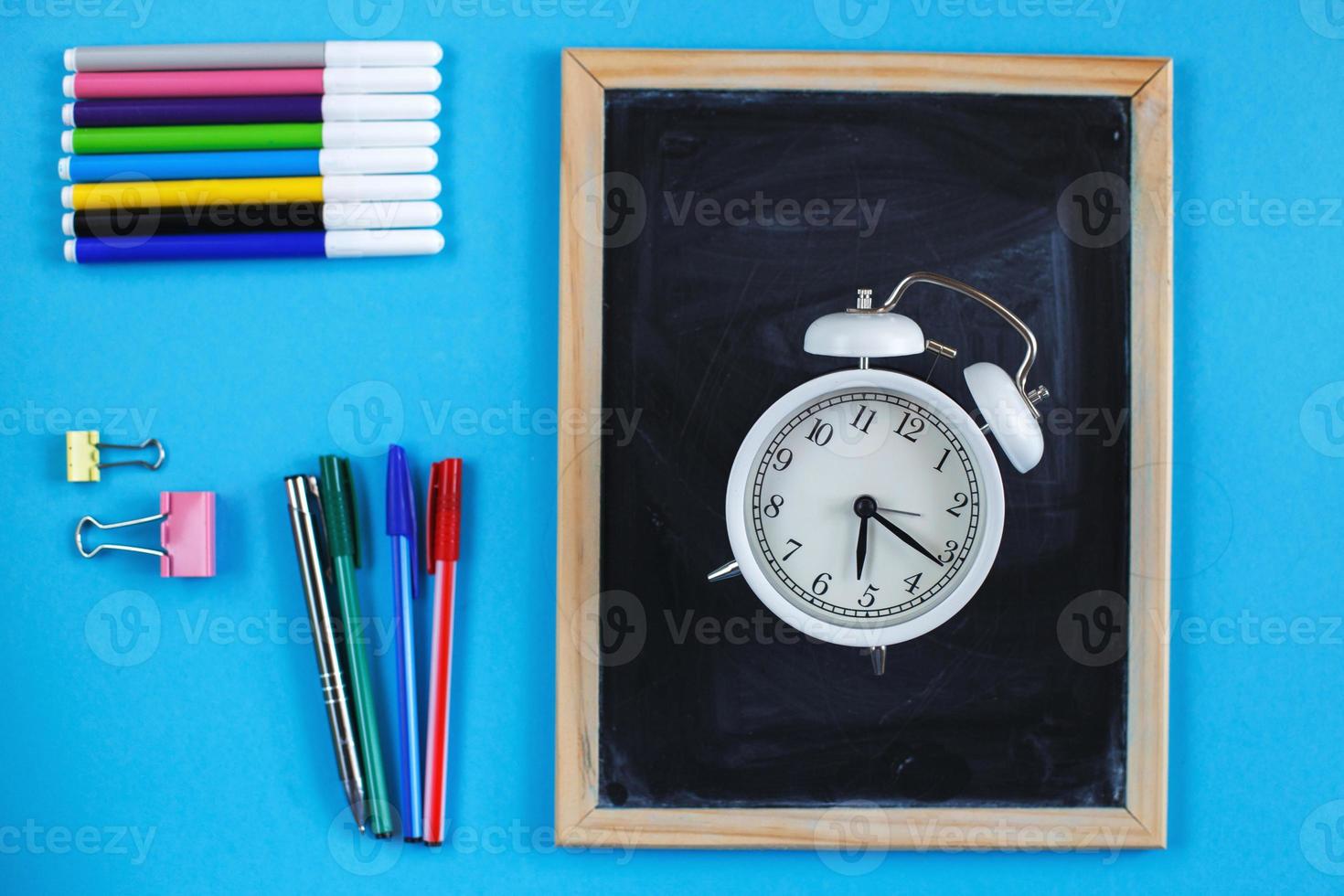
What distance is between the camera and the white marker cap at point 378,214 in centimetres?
92

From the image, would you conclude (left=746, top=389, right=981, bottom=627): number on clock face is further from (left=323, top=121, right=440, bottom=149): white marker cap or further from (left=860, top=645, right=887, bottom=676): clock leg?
(left=323, top=121, right=440, bottom=149): white marker cap

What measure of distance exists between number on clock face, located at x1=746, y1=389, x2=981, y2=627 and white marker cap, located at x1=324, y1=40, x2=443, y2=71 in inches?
17.7

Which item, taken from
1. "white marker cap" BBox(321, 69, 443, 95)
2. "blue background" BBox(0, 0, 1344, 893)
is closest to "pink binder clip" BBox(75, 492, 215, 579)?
"blue background" BBox(0, 0, 1344, 893)

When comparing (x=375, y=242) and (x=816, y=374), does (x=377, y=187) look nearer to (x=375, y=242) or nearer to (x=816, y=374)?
(x=375, y=242)

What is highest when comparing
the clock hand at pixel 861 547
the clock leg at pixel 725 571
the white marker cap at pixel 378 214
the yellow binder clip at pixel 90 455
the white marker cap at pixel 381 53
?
the white marker cap at pixel 381 53

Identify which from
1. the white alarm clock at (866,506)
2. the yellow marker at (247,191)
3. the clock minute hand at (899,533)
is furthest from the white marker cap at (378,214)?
the clock minute hand at (899,533)

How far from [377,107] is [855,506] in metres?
0.53

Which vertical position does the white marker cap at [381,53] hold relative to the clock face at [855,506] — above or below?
above

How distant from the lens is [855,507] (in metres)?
0.83

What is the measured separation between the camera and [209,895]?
94 cm

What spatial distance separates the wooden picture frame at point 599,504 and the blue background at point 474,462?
0.10ft

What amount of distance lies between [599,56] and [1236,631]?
2.47ft

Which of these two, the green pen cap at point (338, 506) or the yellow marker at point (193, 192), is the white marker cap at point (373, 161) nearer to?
the yellow marker at point (193, 192)

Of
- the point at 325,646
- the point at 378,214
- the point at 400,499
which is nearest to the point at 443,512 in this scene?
the point at 400,499
